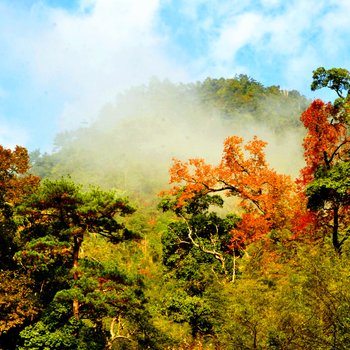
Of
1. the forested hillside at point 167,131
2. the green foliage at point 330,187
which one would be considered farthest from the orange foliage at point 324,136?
the forested hillside at point 167,131

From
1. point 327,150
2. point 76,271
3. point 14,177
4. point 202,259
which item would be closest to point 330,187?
point 327,150

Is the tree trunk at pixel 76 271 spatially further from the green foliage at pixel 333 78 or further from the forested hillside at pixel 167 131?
the forested hillside at pixel 167 131

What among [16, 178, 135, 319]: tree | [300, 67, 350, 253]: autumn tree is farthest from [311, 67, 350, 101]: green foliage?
[16, 178, 135, 319]: tree

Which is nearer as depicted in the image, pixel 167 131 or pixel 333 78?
pixel 333 78

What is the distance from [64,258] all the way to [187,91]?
123 metres

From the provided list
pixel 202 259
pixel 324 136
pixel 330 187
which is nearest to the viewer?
pixel 330 187

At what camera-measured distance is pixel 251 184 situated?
18781 millimetres

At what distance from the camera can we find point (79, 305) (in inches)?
554

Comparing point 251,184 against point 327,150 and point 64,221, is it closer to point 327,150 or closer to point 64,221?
point 327,150

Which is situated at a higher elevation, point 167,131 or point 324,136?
point 167,131

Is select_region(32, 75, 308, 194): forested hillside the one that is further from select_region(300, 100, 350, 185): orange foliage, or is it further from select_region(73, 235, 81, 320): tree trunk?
select_region(73, 235, 81, 320): tree trunk

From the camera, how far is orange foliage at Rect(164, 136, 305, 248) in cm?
1830

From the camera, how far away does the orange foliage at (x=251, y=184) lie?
60.0 ft

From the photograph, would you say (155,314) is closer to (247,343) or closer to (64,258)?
(64,258)
